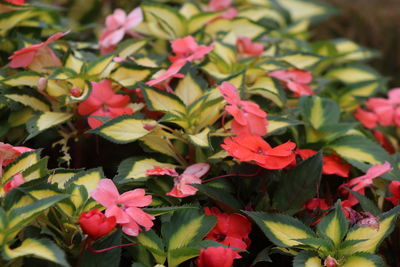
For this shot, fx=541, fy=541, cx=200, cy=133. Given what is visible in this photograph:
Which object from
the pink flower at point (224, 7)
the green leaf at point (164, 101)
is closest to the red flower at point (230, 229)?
the green leaf at point (164, 101)

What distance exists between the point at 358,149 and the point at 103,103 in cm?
58

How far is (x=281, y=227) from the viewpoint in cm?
96

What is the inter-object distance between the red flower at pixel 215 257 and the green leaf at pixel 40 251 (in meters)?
0.22

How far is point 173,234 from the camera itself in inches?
37.0

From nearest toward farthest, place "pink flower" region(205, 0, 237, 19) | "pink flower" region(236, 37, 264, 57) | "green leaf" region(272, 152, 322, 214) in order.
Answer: "green leaf" region(272, 152, 322, 214), "pink flower" region(236, 37, 264, 57), "pink flower" region(205, 0, 237, 19)

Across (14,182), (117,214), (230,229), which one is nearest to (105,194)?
(117,214)

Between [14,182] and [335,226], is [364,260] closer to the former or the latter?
[335,226]

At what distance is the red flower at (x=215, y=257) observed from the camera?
2.74 ft

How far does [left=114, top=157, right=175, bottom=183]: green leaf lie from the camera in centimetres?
103

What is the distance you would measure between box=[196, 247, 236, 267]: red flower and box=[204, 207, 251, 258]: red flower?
0.44 ft

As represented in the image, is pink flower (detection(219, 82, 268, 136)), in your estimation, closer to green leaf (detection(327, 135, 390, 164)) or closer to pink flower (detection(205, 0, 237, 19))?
green leaf (detection(327, 135, 390, 164))

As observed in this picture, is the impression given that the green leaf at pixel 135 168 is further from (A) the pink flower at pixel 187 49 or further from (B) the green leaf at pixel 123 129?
(A) the pink flower at pixel 187 49

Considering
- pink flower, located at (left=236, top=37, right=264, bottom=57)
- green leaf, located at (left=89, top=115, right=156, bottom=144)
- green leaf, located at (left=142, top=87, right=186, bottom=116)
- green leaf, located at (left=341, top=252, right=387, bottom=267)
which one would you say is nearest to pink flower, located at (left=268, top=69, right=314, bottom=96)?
pink flower, located at (left=236, top=37, right=264, bottom=57)

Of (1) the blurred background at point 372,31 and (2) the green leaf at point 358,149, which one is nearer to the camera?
(2) the green leaf at point 358,149
